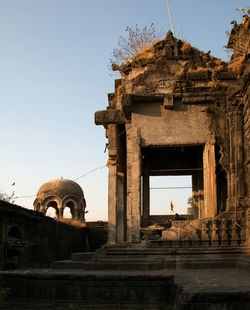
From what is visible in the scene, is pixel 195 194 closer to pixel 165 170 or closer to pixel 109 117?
pixel 165 170

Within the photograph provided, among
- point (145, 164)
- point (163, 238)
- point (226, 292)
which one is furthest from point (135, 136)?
point (226, 292)

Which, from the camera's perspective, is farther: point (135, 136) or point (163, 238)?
point (135, 136)

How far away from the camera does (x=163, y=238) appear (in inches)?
407

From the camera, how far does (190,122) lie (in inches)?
463

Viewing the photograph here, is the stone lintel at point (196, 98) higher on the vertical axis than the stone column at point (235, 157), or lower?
higher

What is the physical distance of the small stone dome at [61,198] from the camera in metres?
27.9

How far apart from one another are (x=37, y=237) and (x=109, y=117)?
8543mm

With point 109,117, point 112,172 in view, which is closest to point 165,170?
point 112,172

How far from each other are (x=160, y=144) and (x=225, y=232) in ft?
10.7

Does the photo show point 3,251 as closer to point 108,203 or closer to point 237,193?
point 108,203

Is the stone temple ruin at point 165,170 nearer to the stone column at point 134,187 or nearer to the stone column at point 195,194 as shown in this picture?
the stone column at point 134,187

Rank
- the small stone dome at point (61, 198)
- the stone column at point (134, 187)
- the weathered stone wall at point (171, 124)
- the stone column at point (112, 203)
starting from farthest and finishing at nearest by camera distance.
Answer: the small stone dome at point (61, 198) < the stone column at point (112, 203) < the weathered stone wall at point (171, 124) < the stone column at point (134, 187)

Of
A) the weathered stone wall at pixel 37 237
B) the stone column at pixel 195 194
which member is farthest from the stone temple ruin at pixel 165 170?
the weathered stone wall at pixel 37 237

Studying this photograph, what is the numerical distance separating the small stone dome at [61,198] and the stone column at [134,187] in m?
16.7
